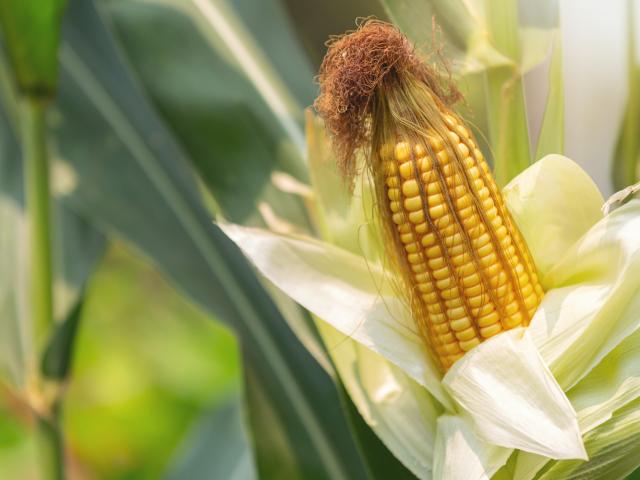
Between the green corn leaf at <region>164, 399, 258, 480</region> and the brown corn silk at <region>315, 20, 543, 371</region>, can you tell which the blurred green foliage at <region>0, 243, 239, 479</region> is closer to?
the green corn leaf at <region>164, 399, 258, 480</region>

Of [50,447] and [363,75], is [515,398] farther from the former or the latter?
[50,447]

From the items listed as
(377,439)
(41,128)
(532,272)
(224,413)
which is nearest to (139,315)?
(224,413)

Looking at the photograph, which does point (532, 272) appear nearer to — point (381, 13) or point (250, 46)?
point (381, 13)

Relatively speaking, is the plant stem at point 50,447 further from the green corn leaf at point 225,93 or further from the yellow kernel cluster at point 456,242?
the yellow kernel cluster at point 456,242

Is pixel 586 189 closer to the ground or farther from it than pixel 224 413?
farther from it

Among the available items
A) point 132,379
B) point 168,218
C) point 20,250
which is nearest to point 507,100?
point 168,218

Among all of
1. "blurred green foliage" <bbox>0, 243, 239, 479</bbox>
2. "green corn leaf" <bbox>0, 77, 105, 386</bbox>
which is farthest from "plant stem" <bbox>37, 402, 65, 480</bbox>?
"blurred green foliage" <bbox>0, 243, 239, 479</bbox>
